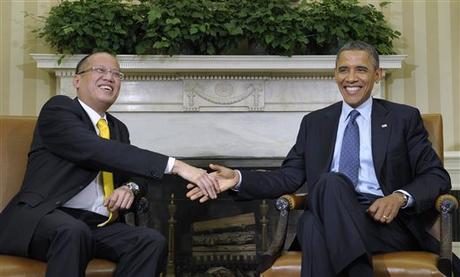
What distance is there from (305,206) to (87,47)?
5.72 ft

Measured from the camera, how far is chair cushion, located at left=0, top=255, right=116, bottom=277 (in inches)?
74.6

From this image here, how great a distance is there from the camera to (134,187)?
7.39 feet

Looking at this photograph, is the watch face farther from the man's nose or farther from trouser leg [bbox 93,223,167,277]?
the man's nose

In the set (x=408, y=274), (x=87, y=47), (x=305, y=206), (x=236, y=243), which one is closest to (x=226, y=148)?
(x=236, y=243)

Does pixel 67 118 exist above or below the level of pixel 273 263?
above

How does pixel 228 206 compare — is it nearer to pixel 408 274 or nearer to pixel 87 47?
pixel 87 47

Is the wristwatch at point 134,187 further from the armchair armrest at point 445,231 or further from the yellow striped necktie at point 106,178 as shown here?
the armchair armrest at point 445,231

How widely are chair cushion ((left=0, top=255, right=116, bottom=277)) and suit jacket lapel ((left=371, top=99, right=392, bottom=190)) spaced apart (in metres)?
1.06

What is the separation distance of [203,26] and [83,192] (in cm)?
144

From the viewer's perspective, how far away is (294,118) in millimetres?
3559

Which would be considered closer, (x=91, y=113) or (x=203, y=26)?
(x=91, y=113)

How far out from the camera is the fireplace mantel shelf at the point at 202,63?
334 cm

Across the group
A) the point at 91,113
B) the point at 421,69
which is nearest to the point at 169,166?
the point at 91,113

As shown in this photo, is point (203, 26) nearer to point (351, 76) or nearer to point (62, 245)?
point (351, 76)
